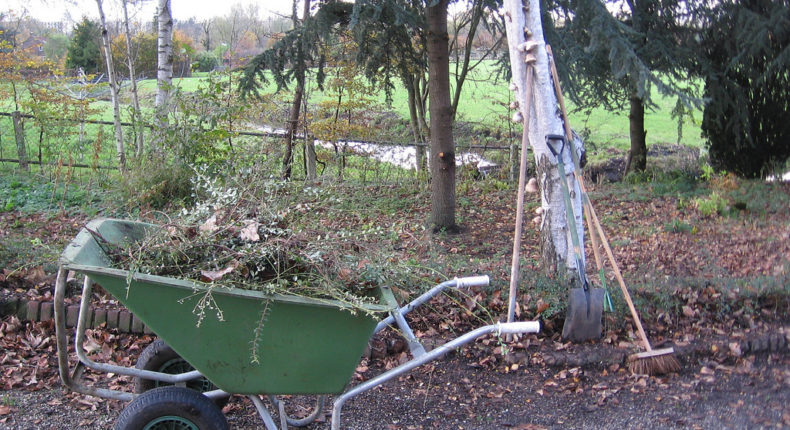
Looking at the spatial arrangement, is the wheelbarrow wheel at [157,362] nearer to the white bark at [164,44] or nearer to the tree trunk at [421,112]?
the white bark at [164,44]

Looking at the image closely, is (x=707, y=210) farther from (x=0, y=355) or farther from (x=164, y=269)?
(x=0, y=355)

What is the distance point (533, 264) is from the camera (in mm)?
5465

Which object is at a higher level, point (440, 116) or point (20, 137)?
point (440, 116)

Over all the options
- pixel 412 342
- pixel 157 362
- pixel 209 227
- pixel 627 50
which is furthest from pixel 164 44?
Result: pixel 412 342

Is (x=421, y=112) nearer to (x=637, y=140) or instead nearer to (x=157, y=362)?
(x=637, y=140)

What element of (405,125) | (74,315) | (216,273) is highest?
(405,125)

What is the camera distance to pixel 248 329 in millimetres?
2475

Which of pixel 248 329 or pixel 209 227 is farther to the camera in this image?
pixel 209 227

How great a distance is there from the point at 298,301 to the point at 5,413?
6.57 ft

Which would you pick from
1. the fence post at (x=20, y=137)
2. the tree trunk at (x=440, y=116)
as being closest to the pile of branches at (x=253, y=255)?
the tree trunk at (x=440, y=116)

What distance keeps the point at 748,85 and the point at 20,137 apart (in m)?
11.4

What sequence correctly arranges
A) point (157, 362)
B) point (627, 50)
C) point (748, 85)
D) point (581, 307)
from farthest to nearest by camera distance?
1. point (748, 85)
2. point (627, 50)
3. point (581, 307)
4. point (157, 362)

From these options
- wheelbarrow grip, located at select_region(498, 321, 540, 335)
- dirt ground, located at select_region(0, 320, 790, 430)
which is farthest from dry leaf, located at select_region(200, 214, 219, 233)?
wheelbarrow grip, located at select_region(498, 321, 540, 335)

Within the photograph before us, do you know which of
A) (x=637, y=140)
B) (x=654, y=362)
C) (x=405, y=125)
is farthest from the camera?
(x=405, y=125)
